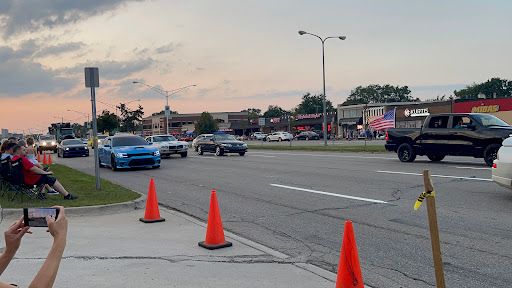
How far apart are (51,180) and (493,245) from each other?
8.60 meters

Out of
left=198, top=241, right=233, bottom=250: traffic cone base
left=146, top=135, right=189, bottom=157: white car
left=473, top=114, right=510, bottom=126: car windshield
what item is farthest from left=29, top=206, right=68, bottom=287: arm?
left=146, top=135, right=189, bottom=157: white car

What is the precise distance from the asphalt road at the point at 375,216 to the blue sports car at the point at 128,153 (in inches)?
143

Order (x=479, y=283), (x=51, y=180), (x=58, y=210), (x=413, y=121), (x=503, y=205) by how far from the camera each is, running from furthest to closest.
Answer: (x=413, y=121) → (x=51, y=180) → (x=503, y=205) → (x=479, y=283) → (x=58, y=210)

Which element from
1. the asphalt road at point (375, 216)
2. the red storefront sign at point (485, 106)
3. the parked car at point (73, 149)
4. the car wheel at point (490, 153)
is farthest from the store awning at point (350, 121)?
the asphalt road at point (375, 216)

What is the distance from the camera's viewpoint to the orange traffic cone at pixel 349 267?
4387 millimetres

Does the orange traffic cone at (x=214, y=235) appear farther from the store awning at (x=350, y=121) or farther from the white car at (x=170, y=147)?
the store awning at (x=350, y=121)

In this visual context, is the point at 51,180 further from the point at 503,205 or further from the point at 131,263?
the point at 503,205

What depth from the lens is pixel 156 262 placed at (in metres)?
5.77

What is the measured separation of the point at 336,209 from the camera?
367 inches

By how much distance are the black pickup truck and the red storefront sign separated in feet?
128

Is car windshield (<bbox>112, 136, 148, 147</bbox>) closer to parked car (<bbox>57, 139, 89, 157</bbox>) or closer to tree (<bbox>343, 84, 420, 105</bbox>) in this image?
parked car (<bbox>57, 139, 89, 157</bbox>)

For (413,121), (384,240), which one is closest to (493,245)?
(384,240)

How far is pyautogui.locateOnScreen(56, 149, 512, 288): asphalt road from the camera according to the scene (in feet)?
18.5

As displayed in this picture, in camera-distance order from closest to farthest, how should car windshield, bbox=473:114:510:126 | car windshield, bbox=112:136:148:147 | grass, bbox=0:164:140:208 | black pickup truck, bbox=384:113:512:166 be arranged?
grass, bbox=0:164:140:208 → black pickup truck, bbox=384:113:512:166 → car windshield, bbox=473:114:510:126 → car windshield, bbox=112:136:148:147
